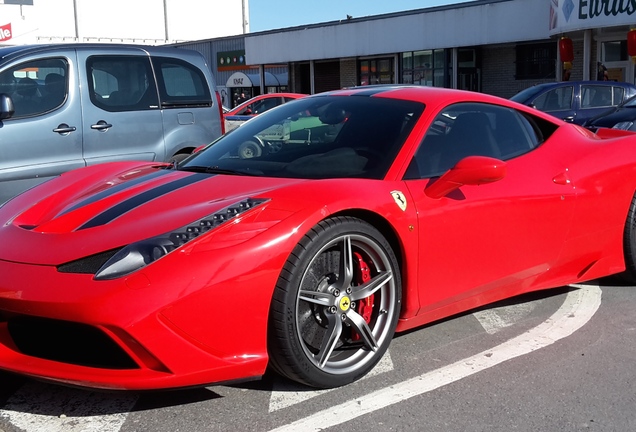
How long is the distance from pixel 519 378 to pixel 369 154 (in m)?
1.26

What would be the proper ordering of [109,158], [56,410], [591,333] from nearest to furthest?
[56,410], [591,333], [109,158]


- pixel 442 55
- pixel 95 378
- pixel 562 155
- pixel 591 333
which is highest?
pixel 442 55

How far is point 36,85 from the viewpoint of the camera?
602 centimetres

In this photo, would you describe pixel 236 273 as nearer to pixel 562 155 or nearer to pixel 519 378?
pixel 519 378

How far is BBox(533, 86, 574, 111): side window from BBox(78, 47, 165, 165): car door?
9158 mm

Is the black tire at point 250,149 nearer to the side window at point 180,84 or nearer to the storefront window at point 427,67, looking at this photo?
the side window at point 180,84

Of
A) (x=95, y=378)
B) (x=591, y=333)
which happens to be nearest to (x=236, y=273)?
(x=95, y=378)

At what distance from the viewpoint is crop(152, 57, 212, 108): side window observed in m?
6.77

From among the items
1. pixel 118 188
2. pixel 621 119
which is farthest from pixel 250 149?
pixel 621 119

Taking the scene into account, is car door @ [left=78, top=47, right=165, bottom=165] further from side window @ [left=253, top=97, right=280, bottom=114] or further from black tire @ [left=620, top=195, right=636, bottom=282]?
side window @ [left=253, top=97, right=280, bottom=114]

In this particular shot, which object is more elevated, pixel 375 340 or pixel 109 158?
pixel 109 158

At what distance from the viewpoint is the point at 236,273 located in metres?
2.64

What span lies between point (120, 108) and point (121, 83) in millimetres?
268

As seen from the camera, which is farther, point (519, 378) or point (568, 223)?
point (568, 223)
